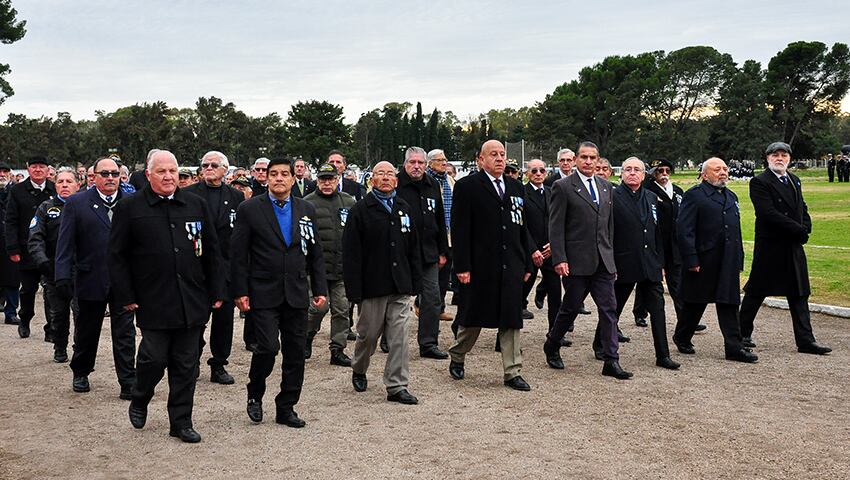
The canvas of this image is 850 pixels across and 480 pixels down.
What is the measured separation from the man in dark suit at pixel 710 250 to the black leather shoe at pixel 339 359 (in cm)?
Result: 393

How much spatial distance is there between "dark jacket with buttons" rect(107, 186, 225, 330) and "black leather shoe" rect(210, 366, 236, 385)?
203cm

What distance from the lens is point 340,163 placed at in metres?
11.9

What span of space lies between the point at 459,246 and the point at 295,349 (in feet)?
7.05

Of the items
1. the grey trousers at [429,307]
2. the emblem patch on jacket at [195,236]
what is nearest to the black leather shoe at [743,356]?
the grey trousers at [429,307]

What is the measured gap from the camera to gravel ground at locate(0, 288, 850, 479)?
210 inches

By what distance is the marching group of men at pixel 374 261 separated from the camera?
6117 mm

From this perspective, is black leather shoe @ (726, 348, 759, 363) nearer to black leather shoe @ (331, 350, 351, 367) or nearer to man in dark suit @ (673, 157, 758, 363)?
man in dark suit @ (673, 157, 758, 363)

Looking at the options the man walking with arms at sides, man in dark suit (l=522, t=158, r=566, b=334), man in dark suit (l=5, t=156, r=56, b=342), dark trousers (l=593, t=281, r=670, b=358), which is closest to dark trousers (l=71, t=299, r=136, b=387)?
the man walking with arms at sides

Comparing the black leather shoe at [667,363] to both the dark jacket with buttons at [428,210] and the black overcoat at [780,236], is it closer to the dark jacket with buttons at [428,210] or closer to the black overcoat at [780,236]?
the black overcoat at [780,236]

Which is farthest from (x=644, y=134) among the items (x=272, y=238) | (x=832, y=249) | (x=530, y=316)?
(x=272, y=238)

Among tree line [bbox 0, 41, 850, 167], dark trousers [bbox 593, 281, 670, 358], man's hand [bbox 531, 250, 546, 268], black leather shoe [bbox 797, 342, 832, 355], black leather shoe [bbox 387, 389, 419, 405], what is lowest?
black leather shoe [bbox 797, 342, 832, 355]

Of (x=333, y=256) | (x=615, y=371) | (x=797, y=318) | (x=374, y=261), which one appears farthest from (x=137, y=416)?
(x=797, y=318)

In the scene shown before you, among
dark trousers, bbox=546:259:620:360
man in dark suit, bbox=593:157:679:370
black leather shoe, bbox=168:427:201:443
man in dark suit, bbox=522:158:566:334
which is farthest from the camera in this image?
man in dark suit, bbox=522:158:566:334

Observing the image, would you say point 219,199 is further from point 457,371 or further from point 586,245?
point 586,245
